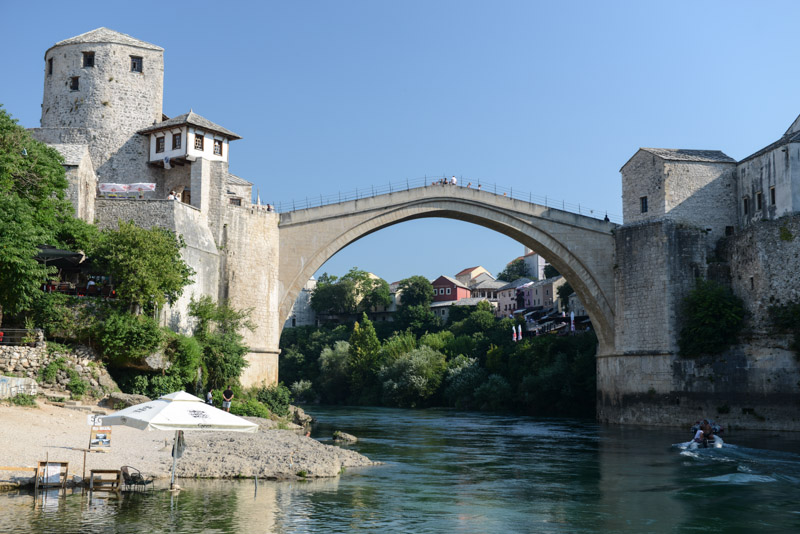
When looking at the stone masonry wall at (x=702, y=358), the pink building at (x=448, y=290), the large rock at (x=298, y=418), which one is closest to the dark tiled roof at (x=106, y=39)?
the large rock at (x=298, y=418)

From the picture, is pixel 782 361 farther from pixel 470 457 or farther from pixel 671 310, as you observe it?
pixel 470 457

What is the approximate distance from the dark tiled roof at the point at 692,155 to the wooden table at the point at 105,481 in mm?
26807

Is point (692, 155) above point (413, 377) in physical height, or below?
above

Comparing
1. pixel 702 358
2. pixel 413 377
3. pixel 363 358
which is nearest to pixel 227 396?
pixel 702 358

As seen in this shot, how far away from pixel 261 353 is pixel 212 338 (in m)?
3.64

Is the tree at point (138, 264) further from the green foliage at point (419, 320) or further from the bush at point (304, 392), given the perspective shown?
the green foliage at point (419, 320)

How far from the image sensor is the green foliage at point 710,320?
104 ft

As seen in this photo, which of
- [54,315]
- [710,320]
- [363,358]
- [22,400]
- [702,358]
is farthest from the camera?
[363,358]

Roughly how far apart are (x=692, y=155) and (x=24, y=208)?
26360mm

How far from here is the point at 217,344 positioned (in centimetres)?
2791

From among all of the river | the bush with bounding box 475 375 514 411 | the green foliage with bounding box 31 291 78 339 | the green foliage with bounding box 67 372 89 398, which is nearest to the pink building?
the bush with bounding box 475 375 514 411

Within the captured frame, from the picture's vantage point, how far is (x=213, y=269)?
29766 millimetres

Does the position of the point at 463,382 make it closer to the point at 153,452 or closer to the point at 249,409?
the point at 249,409

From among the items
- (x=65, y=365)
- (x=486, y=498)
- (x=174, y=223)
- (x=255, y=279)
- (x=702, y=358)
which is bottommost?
(x=486, y=498)
